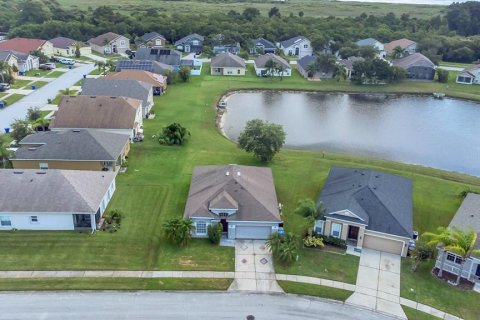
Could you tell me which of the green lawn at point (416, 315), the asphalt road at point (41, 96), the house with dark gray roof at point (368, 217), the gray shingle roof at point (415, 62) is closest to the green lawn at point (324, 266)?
the house with dark gray roof at point (368, 217)

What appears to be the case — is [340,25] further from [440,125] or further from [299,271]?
[299,271]

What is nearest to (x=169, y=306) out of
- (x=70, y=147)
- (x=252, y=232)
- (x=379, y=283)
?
(x=252, y=232)

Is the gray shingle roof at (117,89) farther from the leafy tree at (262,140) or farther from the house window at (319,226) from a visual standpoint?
the house window at (319,226)

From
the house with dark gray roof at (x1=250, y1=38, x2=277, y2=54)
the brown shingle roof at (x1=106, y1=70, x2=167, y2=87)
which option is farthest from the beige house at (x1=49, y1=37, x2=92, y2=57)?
the house with dark gray roof at (x1=250, y1=38, x2=277, y2=54)

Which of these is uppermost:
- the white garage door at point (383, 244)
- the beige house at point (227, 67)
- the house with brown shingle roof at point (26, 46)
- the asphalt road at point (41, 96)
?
the house with brown shingle roof at point (26, 46)

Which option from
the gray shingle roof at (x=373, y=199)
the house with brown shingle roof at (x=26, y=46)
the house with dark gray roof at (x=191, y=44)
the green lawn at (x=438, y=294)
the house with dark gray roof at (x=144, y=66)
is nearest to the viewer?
the green lawn at (x=438, y=294)

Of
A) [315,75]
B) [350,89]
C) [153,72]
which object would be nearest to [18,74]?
[153,72]
